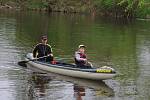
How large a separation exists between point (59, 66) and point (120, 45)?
19.2 meters

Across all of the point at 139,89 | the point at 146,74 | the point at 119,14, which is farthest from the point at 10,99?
the point at 119,14

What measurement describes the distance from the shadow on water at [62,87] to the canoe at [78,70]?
0.28 m

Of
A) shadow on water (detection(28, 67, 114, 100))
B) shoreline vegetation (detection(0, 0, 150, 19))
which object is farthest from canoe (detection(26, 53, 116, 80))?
shoreline vegetation (detection(0, 0, 150, 19))

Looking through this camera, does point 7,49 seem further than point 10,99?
Yes

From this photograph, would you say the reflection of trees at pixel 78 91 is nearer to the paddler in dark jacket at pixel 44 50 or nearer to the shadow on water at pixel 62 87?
the shadow on water at pixel 62 87

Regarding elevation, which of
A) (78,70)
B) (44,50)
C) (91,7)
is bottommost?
(91,7)

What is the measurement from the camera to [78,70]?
82.1ft

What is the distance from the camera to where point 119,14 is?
9275cm

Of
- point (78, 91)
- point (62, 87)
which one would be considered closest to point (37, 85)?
point (62, 87)

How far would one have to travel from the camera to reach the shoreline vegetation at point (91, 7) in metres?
87.7

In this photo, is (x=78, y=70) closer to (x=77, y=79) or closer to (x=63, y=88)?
(x=77, y=79)

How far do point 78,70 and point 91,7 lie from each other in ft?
251

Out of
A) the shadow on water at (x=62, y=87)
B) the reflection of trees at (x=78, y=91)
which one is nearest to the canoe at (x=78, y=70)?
the shadow on water at (x=62, y=87)

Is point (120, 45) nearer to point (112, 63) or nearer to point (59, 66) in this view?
point (112, 63)
